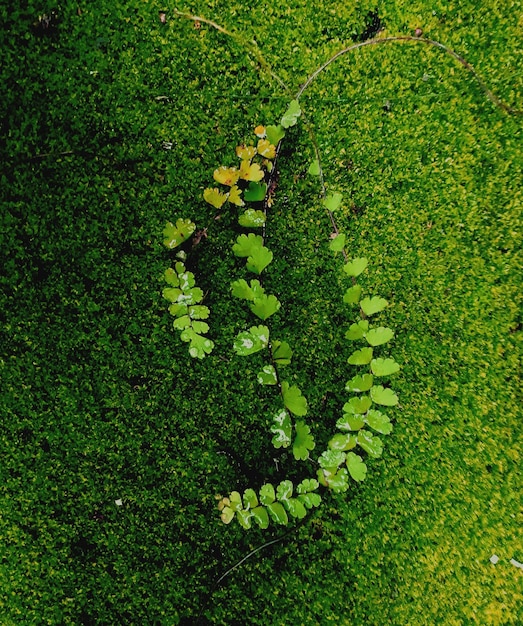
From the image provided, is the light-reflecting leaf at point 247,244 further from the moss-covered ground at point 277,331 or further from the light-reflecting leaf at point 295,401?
the light-reflecting leaf at point 295,401

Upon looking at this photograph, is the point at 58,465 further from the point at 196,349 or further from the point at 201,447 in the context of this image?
the point at 196,349

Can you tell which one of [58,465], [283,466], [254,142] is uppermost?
[254,142]

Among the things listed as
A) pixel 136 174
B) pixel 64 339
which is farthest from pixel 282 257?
pixel 64 339

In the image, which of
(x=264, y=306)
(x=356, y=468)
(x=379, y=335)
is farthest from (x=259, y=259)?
(x=356, y=468)

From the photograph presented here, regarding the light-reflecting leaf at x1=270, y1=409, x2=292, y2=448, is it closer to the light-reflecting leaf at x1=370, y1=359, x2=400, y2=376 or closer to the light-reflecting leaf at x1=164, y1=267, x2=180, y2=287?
the light-reflecting leaf at x1=370, y1=359, x2=400, y2=376

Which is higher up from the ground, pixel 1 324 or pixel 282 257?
pixel 1 324

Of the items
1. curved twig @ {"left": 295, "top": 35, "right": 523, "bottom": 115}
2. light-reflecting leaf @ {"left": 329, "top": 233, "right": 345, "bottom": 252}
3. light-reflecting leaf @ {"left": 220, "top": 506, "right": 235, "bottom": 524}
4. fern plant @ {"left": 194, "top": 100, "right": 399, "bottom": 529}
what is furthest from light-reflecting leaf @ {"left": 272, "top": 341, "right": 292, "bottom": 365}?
curved twig @ {"left": 295, "top": 35, "right": 523, "bottom": 115}

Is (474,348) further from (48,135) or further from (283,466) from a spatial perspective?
(48,135)
